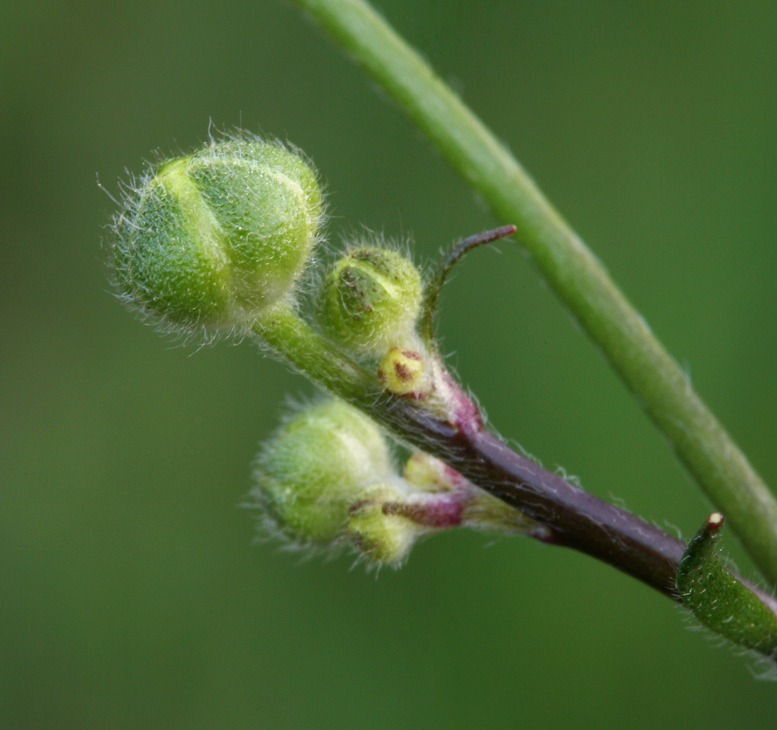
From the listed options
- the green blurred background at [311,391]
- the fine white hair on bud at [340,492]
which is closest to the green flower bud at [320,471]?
the fine white hair on bud at [340,492]

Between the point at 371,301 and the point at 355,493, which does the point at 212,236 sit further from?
the point at 355,493

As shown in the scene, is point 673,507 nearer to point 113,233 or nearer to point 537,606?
point 537,606

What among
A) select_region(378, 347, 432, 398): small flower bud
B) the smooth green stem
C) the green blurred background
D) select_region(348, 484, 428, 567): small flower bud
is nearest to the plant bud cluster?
select_region(348, 484, 428, 567): small flower bud

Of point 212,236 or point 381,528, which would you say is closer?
point 212,236

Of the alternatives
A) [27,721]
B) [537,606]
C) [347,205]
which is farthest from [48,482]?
[537,606]

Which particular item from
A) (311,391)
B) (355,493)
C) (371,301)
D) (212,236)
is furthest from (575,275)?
(311,391)

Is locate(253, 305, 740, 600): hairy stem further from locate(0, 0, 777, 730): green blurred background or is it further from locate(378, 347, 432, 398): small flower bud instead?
locate(0, 0, 777, 730): green blurred background

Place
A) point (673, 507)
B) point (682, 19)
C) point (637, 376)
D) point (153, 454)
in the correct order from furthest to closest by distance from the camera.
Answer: point (153, 454) < point (682, 19) < point (673, 507) < point (637, 376)
